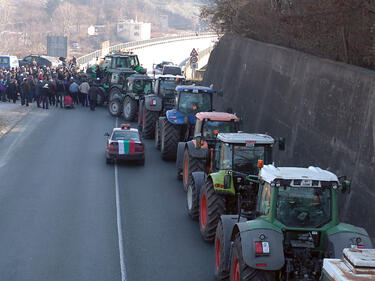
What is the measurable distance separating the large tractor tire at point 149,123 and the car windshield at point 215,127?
9.15 meters

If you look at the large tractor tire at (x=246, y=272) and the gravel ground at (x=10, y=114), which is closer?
the large tractor tire at (x=246, y=272)

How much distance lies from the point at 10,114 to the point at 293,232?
84.6ft

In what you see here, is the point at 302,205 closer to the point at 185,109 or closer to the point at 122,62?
the point at 185,109

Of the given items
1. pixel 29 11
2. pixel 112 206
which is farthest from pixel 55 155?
pixel 29 11

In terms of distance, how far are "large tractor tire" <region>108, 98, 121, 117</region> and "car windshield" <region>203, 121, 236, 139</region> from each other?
653 inches

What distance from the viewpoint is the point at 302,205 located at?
30.5ft

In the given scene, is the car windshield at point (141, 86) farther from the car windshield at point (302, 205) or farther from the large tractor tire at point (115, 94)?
the car windshield at point (302, 205)

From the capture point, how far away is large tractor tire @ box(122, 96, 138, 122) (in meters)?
31.0

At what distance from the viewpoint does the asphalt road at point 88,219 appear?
474 inches

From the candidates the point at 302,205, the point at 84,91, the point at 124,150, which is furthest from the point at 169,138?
the point at 84,91

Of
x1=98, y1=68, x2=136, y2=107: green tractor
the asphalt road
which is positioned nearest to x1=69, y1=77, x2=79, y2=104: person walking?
x1=98, y1=68, x2=136, y2=107: green tractor

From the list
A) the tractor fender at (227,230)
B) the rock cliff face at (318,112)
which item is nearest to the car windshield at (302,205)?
the tractor fender at (227,230)

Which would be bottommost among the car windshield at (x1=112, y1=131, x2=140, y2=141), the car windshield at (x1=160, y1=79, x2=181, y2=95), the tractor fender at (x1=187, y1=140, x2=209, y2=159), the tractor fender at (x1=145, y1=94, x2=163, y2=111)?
the car windshield at (x1=112, y1=131, x2=140, y2=141)

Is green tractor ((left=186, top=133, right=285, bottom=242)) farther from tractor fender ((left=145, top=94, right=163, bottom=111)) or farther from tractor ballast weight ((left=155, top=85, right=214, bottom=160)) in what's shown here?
tractor fender ((left=145, top=94, right=163, bottom=111))
